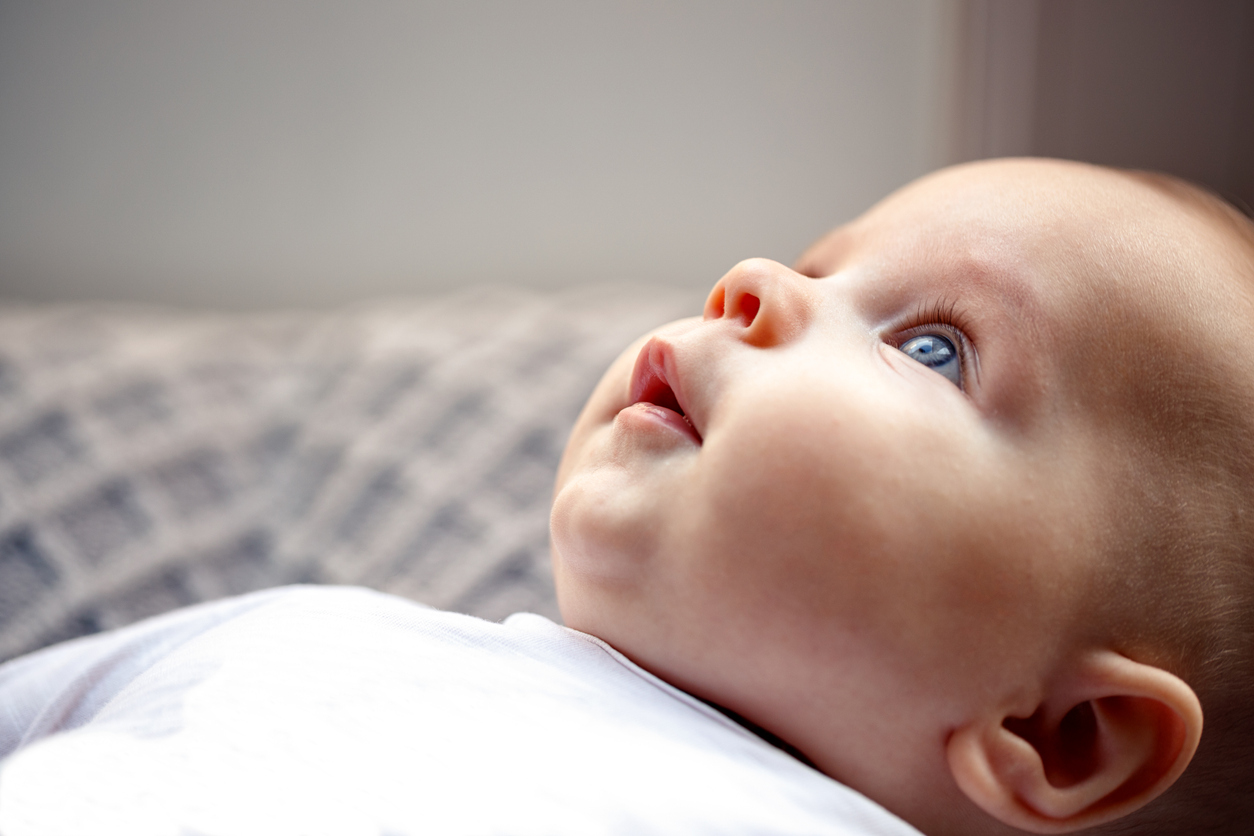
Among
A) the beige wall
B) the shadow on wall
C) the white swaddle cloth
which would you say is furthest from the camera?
the beige wall

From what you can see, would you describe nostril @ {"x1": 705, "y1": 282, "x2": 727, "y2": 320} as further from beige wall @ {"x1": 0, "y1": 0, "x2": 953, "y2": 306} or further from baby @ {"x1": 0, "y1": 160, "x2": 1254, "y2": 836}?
beige wall @ {"x1": 0, "y1": 0, "x2": 953, "y2": 306}

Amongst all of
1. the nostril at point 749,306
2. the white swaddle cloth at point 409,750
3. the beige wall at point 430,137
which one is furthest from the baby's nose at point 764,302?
the beige wall at point 430,137

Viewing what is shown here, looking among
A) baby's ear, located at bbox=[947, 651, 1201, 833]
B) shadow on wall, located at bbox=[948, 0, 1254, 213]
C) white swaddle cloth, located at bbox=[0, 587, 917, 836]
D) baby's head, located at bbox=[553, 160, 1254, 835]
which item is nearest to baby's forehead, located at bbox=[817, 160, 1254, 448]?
baby's head, located at bbox=[553, 160, 1254, 835]

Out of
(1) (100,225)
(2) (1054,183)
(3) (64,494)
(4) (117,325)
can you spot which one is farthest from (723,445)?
(1) (100,225)

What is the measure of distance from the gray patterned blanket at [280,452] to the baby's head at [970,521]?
41 cm

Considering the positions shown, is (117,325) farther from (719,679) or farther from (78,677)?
(719,679)

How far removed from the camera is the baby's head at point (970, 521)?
447 mm

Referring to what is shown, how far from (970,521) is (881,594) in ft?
0.19

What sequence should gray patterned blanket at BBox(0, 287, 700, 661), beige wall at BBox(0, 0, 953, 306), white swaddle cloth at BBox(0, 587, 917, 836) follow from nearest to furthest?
white swaddle cloth at BBox(0, 587, 917, 836)
gray patterned blanket at BBox(0, 287, 700, 661)
beige wall at BBox(0, 0, 953, 306)

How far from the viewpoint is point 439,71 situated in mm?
1204

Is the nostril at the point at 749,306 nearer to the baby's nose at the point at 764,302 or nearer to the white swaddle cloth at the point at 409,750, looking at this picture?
the baby's nose at the point at 764,302

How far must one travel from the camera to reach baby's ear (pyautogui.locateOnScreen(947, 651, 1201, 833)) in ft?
1.49

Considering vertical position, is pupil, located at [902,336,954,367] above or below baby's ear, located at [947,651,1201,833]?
above

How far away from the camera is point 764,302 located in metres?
0.50
